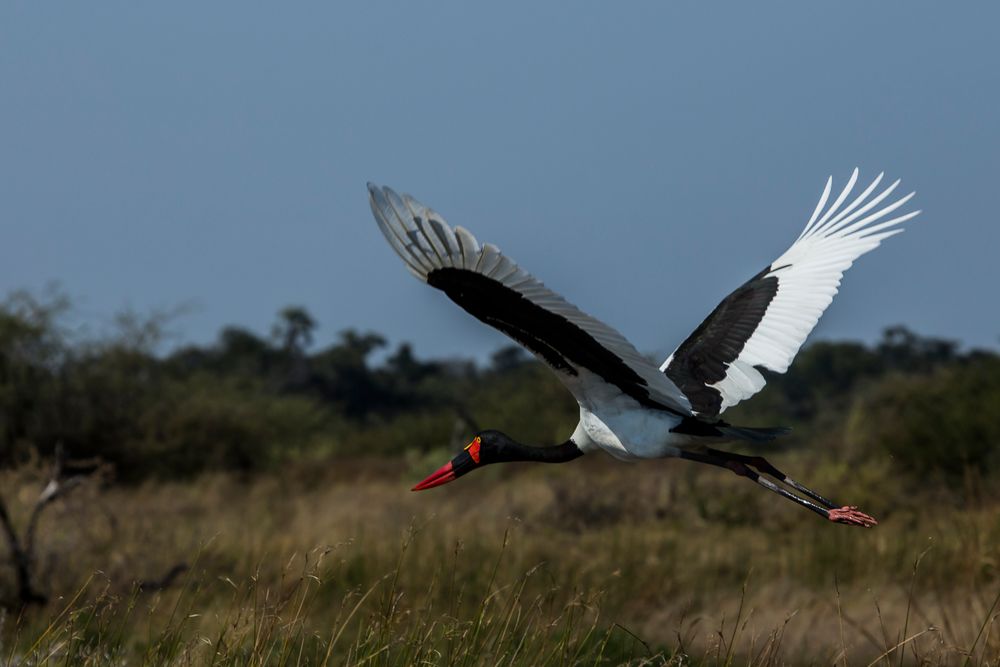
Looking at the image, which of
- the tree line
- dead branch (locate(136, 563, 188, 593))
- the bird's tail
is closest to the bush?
the tree line

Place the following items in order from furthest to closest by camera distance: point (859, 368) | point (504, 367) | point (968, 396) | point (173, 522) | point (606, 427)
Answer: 1. point (504, 367)
2. point (859, 368)
3. point (968, 396)
4. point (173, 522)
5. point (606, 427)

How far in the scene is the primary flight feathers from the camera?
4039mm

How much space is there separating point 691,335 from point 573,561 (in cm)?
576

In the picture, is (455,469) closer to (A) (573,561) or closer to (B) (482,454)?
(B) (482,454)

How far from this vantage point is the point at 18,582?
9.52m

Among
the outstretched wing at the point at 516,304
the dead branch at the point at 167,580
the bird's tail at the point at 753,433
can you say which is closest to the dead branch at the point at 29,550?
the dead branch at the point at 167,580

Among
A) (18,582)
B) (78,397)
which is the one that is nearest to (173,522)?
(18,582)

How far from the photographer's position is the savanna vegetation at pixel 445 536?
4457mm

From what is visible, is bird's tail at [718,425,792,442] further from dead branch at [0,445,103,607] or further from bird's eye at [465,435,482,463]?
dead branch at [0,445,103,607]

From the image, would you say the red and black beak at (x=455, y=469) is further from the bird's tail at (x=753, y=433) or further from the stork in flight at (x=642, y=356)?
the bird's tail at (x=753, y=433)

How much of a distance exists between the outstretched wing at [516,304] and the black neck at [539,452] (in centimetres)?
37

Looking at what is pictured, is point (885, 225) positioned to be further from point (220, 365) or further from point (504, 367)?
point (504, 367)

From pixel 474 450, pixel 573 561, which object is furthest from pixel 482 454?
pixel 573 561

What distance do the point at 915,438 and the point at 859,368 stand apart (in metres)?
37.9
